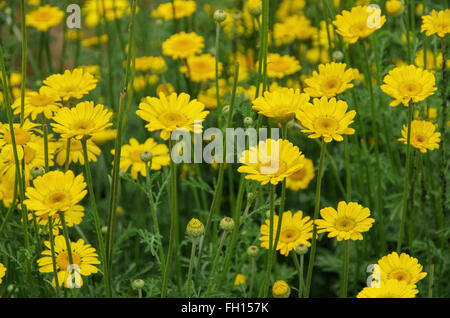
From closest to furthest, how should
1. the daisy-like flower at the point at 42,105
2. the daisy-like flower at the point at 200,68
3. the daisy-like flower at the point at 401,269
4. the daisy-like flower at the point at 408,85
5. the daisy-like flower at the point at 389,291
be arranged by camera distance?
the daisy-like flower at the point at 389,291 → the daisy-like flower at the point at 401,269 → the daisy-like flower at the point at 408,85 → the daisy-like flower at the point at 42,105 → the daisy-like flower at the point at 200,68

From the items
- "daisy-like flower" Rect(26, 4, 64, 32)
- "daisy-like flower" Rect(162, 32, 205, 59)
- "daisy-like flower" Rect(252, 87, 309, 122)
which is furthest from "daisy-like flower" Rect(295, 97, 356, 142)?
"daisy-like flower" Rect(26, 4, 64, 32)

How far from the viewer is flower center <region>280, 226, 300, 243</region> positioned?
127 cm

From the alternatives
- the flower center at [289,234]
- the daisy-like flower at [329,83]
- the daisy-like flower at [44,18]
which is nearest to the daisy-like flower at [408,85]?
the daisy-like flower at [329,83]

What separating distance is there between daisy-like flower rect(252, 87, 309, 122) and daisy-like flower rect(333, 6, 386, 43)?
306 mm

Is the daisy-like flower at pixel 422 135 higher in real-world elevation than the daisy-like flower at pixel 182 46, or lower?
lower

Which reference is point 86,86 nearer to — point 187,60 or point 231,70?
point 187,60

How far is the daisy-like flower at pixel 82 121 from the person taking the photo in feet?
3.63

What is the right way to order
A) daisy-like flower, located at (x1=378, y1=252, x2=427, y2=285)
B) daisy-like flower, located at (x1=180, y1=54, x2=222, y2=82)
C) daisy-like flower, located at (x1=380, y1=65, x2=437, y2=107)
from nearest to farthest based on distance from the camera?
1. daisy-like flower, located at (x1=378, y1=252, x2=427, y2=285)
2. daisy-like flower, located at (x1=380, y1=65, x2=437, y2=107)
3. daisy-like flower, located at (x1=180, y1=54, x2=222, y2=82)

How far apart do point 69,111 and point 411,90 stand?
0.61 m

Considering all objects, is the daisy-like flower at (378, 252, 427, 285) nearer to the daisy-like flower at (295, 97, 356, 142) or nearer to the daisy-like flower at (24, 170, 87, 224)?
the daisy-like flower at (295, 97, 356, 142)

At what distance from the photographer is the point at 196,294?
1371 mm

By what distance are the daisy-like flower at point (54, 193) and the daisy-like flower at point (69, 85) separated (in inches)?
8.4

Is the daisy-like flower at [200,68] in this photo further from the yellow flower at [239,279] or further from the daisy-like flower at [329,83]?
the daisy-like flower at [329,83]

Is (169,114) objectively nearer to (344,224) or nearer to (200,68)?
(344,224)
